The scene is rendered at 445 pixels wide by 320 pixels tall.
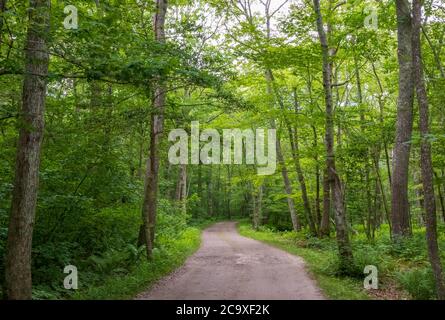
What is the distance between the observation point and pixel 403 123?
1331 centimetres

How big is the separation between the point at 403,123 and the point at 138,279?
10.0 metres

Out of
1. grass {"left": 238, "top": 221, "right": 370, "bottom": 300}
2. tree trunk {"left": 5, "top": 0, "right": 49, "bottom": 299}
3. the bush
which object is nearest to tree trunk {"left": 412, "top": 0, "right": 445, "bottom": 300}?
the bush

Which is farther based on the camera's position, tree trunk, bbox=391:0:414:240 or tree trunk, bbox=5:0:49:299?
tree trunk, bbox=391:0:414:240

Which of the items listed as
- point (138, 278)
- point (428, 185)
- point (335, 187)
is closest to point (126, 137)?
point (138, 278)

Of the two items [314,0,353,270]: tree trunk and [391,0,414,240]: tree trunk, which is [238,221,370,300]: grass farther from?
[391,0,414,240]: tree trunk

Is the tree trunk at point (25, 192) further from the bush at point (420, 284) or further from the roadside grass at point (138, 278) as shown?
the bush at point (420, 284)

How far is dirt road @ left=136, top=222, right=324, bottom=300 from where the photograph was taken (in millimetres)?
8836

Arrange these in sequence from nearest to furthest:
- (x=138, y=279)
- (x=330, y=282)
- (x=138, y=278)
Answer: (x=330, y=282), (x=138, y=279), (x=138, y=278)

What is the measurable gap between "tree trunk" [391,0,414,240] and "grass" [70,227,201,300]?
784 centimetres

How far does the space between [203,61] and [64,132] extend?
160 inches

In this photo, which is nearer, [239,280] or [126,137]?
[239,280]

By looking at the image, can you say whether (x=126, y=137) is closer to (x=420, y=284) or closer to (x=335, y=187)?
(x=335, y=187)

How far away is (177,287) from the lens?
9820 mm
